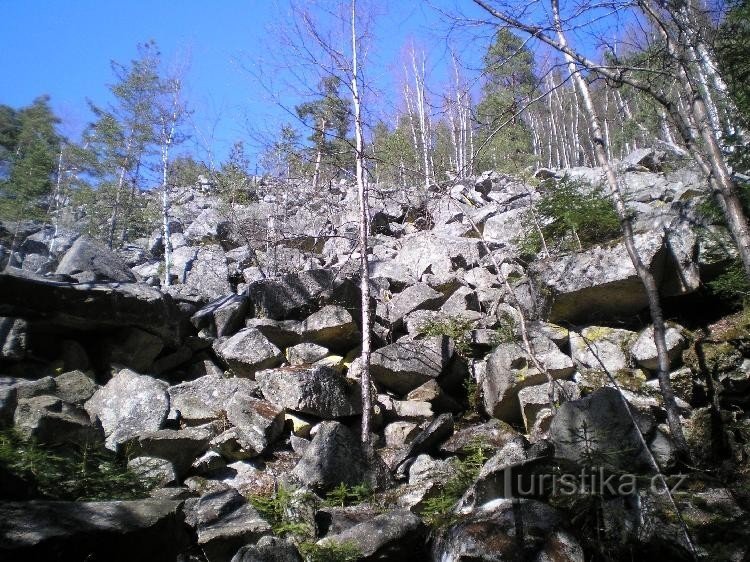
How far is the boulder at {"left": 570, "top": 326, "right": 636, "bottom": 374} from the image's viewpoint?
8.12m

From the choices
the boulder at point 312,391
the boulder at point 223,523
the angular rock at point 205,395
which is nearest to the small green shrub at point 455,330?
the boulder at point 312,391

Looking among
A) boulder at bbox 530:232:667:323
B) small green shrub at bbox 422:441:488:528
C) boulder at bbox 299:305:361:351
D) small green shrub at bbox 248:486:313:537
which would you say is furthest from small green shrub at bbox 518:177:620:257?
small green shrub at bbox 248:486:313:537

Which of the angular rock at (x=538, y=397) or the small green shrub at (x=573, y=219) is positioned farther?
the small green shrub at (x=573, y=219)

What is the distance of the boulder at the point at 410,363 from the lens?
8.91m

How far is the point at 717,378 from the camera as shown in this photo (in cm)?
738

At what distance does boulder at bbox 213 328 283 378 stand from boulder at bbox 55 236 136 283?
3490mm

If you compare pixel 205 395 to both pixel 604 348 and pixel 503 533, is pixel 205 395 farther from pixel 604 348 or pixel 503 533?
pixel 604 348

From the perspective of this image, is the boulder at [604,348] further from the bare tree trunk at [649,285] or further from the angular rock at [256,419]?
the angular rock at [256,419]

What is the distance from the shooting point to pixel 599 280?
8461 mm

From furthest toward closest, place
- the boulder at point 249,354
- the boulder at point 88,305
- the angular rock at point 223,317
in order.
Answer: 1. the angular rock at point 223,317
2. the boulder at point 249,354
3. the boulder at point 88,305

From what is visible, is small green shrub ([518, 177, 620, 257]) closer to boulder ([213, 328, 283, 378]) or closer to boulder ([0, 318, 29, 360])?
boulder ([213, 328, 283, 378])

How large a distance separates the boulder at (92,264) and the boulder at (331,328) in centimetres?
449

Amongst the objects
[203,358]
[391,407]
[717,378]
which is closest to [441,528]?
[391,407]

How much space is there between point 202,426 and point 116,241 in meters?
17.1
